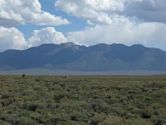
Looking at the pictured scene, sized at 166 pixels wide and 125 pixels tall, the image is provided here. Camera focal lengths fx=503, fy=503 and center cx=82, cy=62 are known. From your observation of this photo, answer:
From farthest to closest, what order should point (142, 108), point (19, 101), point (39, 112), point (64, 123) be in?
1. point (19, 101)
2. point (142, 108)
3. point (39, 112)
4. point (64, 123)

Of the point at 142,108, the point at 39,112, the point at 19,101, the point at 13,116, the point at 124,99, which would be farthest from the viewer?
the point at 124,99

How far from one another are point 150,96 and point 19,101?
9501 mm

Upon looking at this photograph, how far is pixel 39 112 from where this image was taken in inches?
1051

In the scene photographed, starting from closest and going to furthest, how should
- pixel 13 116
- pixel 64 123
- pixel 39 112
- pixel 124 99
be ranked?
pixel 64 123, pixel 13 116, pixel 39 112, pixel 124 99

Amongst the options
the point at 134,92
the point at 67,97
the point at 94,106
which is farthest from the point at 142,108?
the point at 134,92

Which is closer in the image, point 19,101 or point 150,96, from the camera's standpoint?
point 19,101

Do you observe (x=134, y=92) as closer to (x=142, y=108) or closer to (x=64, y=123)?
(x=142, y=108)

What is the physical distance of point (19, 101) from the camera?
104ft

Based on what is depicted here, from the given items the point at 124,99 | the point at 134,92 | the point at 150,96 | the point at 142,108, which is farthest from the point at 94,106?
the point at 134,92

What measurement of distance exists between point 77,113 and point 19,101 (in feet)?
22.9

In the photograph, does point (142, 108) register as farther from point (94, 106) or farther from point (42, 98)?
point (42, 98)


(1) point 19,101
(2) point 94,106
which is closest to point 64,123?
(2) point 94,106

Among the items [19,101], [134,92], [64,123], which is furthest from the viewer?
[134,92]

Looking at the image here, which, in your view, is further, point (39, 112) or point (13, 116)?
point (39, 112)
